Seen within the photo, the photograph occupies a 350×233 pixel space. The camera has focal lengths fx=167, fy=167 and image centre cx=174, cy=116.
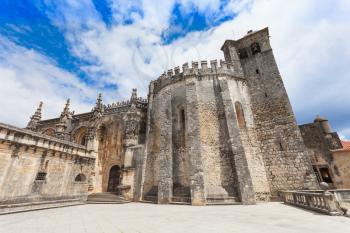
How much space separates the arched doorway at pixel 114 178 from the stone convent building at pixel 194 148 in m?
0.10

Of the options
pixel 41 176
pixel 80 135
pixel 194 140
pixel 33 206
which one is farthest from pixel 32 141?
pixel 194 140

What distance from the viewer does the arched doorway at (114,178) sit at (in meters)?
17.2

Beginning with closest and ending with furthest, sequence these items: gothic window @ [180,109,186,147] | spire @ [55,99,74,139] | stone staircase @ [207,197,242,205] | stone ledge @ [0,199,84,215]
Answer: stone ledge @ [0,199,84,215]
stone staircase @ [207,197,242,205]
gothic window @ [180,109,186,147]
spire @ [55,99,74,139]

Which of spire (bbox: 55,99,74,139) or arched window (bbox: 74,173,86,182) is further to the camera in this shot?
spire (bbox: 55,99,74,139)

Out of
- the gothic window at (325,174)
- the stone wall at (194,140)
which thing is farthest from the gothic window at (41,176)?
the gothic window at (325,174)

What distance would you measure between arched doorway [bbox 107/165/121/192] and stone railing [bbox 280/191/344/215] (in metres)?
14.8

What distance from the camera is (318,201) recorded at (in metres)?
7.12

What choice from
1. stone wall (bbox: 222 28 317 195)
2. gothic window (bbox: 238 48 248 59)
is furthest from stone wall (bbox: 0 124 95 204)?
gothic window (bbox: 238 48 248 59)

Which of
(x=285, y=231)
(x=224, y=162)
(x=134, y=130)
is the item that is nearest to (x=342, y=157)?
(x=224, y=162)

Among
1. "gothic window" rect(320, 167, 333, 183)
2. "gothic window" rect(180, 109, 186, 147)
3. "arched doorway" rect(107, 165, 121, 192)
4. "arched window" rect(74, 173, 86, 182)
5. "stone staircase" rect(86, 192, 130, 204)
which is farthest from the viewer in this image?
"arched doorway" rect(107, 165, 121, 192)

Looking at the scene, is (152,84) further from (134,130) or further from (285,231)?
(285,231)

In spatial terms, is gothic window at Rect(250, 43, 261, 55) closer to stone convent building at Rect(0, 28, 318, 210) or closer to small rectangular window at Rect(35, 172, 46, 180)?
stone convent building at Rect(0, 28, 318, 210)

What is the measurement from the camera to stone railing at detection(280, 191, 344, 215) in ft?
20.3

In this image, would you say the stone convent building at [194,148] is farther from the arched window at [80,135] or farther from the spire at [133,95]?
the arched window at [80,135]
